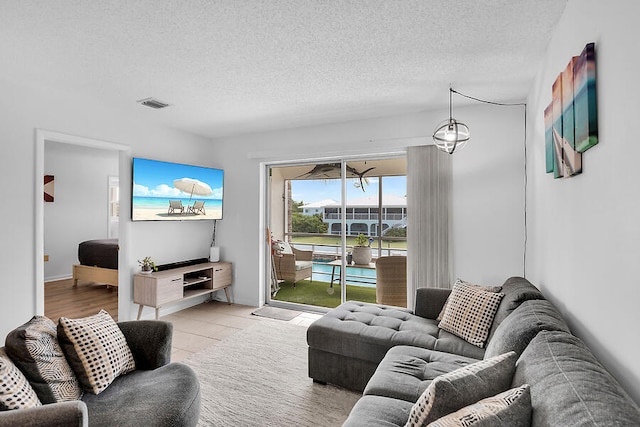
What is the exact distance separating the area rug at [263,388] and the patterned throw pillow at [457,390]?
49.1 inches

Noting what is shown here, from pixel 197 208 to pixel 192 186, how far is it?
1.03 ft

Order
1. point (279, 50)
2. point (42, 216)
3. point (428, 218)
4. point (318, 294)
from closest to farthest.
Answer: point (279, 50) < point (42, 216) < point (428, 218) < point (318, 294)

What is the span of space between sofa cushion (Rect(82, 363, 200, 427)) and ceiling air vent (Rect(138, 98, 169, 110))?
2689mm

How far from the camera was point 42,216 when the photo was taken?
321 cm

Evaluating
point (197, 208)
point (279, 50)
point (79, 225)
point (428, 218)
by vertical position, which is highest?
point (279, 50)

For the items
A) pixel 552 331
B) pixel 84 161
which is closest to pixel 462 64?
pixel 552 331

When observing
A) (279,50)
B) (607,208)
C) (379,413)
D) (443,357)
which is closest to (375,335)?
(443,357)

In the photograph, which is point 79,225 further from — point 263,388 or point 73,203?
point 263,388

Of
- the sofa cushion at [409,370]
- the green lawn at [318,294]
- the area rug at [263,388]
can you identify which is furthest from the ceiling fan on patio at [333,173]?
the sofa cushion at [409,370]

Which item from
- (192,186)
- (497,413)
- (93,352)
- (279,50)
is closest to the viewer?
(497,413)

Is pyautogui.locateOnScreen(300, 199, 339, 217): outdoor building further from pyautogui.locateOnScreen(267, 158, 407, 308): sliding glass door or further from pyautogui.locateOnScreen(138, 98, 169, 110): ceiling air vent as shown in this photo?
pyautogui.locateOnScreen(138, 98, 169, 110): ceiling air vent

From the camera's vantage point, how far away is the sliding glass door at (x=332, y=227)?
4258 mm

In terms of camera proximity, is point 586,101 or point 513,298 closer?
point 586,101

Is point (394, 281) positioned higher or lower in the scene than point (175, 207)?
lower
